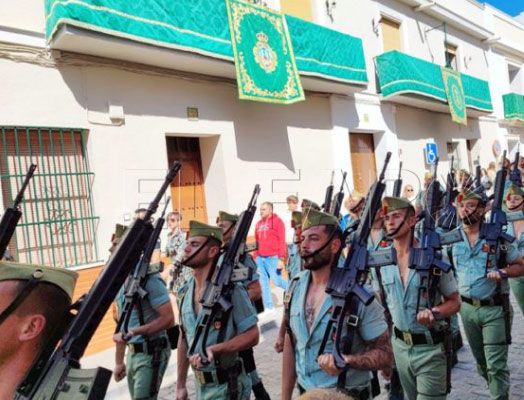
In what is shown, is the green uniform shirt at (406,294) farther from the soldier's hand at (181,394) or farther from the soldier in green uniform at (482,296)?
the soldier's hand at (181,394)

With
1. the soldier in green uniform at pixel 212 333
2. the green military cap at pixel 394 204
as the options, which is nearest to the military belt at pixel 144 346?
the soldier in green uniform at pixel 212 333

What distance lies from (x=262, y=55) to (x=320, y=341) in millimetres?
6843

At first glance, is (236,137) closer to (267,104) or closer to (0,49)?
(267,104)

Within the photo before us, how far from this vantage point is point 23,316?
1454mm

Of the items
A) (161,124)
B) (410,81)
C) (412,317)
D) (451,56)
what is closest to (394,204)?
(412,317)

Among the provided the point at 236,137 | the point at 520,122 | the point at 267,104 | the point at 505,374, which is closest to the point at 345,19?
the point at 267,104

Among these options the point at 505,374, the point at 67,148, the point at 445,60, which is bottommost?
the point at 505,374

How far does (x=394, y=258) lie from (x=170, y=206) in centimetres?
554

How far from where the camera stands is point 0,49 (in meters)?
5.78

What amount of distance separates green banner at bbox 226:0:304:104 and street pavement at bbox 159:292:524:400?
4520 mm

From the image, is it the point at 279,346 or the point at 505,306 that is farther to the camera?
the point at 505,306

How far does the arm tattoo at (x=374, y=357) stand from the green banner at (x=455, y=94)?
12.7 meters

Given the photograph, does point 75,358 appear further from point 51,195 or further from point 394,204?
point 51,195

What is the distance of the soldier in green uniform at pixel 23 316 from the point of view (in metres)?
1.44
